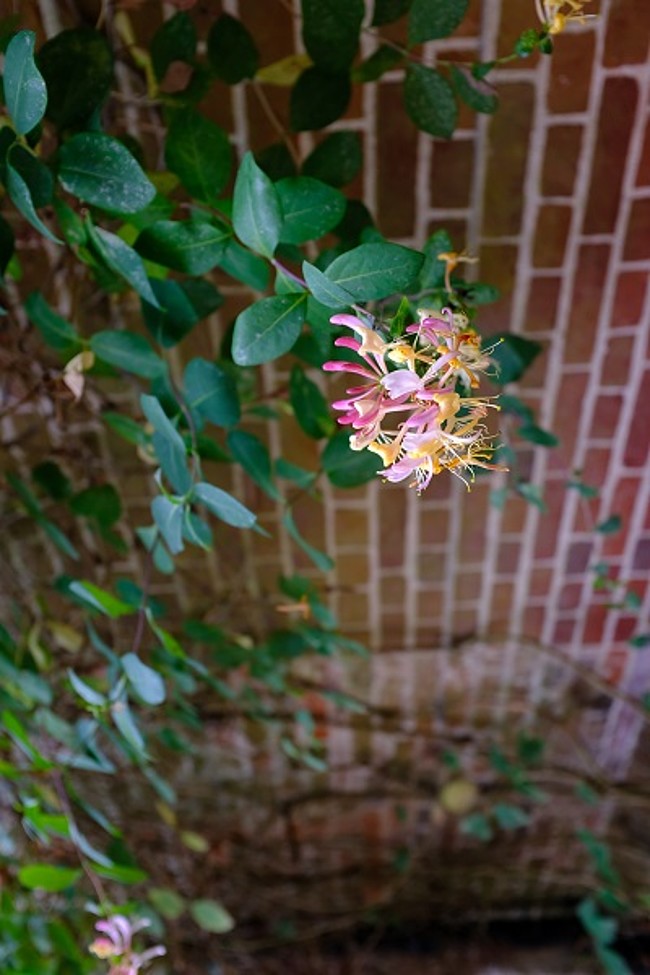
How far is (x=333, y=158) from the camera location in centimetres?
104

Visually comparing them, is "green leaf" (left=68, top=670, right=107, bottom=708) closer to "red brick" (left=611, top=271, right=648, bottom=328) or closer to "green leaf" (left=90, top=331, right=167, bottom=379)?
"green leaf" (left=90, top=331, right=167, bottom=379)

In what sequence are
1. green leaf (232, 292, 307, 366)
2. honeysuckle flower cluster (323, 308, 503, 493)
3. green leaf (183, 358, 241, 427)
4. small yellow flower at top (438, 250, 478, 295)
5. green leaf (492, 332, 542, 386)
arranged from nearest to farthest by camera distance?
honeysuckle flower cluster (323, 308, 503, 493) < green leaf (232, 292, 307, 366) < small yellow flower at top (438, 250, 478, 295) < green leaf (183, 358, 241, 427) < green leaf (492, 332, 542, 386)

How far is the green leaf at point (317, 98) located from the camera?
3.39 ft

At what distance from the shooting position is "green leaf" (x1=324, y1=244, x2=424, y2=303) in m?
0.68

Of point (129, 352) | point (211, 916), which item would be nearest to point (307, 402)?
point (129, 352)

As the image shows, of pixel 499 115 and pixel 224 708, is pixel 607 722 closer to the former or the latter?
pixel 224 708

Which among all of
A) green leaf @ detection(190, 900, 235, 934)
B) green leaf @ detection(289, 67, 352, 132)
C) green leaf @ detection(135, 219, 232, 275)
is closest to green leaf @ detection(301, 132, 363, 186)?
green leaf @ detection(289, 67, 352, 132)

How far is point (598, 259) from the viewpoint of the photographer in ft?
4.99

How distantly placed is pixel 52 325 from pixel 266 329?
44cm

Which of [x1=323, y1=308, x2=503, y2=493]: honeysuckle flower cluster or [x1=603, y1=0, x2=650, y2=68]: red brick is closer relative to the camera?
[x1=323, y1=308, x2=503, y2=493]: honeysuckle flower cluster

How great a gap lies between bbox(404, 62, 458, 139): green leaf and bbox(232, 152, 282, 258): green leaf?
0.39 m

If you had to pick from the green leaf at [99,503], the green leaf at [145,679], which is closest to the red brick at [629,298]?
the green leaf at [99,503]

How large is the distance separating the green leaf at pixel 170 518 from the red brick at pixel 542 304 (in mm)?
908

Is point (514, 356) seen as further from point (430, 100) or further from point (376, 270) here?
point (376, 270)
